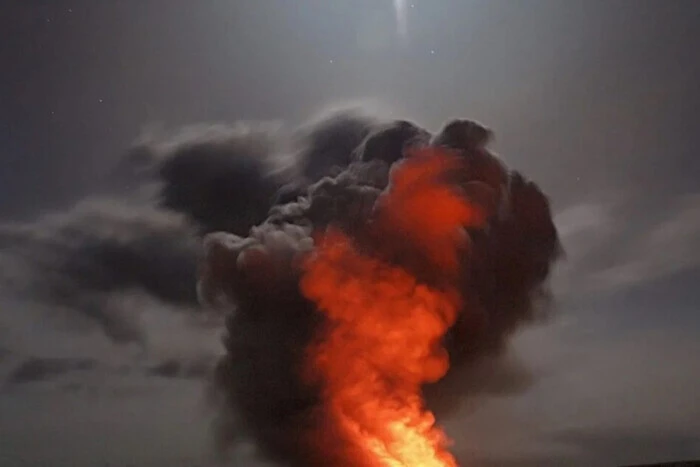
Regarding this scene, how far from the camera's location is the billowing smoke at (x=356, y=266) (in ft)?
63.2

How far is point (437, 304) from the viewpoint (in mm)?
19172

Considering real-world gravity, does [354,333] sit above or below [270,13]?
below

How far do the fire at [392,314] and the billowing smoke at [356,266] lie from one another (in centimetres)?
5

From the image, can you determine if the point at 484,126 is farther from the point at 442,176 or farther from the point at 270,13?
the point at 270,13

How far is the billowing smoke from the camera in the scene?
758 inches

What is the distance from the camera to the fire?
1853 cm

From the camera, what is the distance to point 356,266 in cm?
1952

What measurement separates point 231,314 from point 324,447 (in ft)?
12.2

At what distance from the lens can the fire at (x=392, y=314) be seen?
730 inches

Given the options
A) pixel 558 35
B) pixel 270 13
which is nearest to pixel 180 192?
pixel 270 13

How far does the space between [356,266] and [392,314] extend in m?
1.40

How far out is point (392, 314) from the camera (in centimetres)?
1902

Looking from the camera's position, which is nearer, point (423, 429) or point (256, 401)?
point (423, 429)

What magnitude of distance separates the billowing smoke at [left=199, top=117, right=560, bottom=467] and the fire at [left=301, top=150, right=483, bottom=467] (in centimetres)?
5
